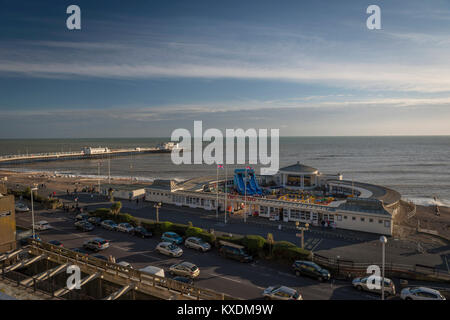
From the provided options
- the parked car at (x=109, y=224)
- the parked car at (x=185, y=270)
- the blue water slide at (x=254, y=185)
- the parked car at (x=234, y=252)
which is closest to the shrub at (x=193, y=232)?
the parked car at (x=234, y=252)

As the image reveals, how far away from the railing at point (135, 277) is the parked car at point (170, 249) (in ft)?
34.1

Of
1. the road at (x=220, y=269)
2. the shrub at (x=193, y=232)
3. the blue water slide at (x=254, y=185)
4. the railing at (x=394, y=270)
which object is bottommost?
the road at (x=220, y=269)

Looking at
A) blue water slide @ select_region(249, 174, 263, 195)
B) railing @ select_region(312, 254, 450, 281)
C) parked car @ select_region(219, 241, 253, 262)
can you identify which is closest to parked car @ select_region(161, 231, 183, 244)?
parked car @ select_region(219, 241, 253, 262)

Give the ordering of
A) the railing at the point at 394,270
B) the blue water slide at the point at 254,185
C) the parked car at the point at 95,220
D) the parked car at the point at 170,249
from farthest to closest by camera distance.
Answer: the blue water slide at the point at 254,185 < the parked car at the point at 95,220 < the parked car at the point at 170,249 < the railing at the point at 394,270

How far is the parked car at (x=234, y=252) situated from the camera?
21.9 meters

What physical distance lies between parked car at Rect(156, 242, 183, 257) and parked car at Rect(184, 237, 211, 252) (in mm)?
1251

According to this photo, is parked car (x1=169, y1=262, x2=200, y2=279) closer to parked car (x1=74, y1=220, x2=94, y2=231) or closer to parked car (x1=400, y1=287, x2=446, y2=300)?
parked car (x1=400, y1=287, x2=446, y2=300)

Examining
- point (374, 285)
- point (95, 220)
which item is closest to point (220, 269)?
point (374, 285)

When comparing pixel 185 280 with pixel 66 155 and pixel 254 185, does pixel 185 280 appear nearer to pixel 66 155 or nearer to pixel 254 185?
pixel 254 185

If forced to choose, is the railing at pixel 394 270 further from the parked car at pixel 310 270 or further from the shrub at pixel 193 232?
the shrub at pixel 193 232

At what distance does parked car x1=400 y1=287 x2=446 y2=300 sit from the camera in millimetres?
15773

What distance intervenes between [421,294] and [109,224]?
85.4ft

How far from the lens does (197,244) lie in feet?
79.6
